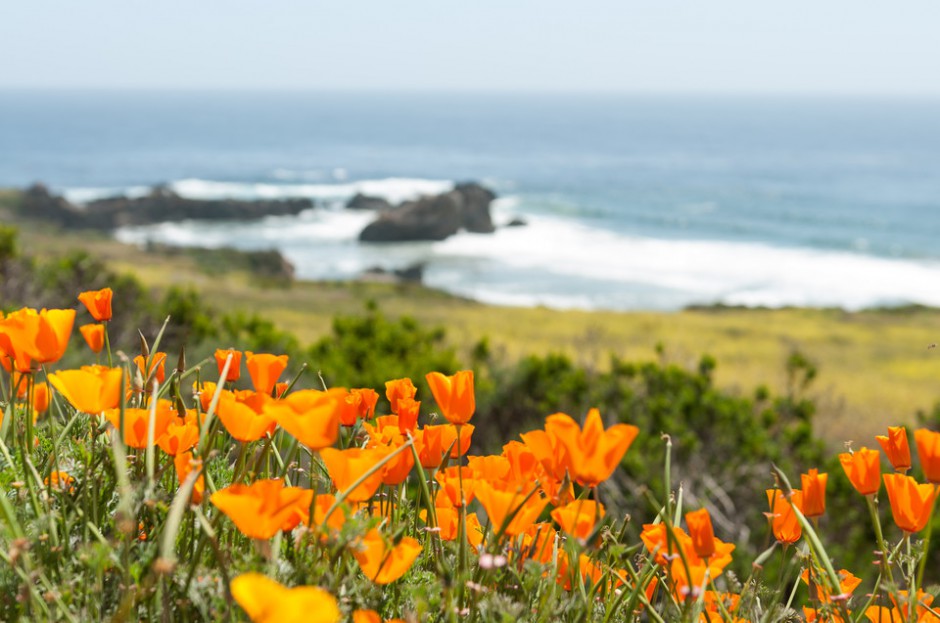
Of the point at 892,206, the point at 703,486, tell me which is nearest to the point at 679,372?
the point at 703,486

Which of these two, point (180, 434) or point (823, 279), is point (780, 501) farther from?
point (823, 279)

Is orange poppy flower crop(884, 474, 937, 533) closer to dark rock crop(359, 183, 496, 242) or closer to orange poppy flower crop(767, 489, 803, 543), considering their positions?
orange poppy flower crop(767, 489, 803, 543)

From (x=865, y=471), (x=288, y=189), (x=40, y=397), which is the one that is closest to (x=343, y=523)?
(x=865, y=471)

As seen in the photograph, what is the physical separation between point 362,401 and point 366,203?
6777 centimetres

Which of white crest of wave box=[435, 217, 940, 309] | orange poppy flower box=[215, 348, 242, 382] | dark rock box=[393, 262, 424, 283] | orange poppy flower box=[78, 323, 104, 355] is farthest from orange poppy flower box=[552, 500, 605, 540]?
dark rock box=[393, 262, 424, 283]

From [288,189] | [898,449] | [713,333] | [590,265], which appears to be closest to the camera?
[898,449]

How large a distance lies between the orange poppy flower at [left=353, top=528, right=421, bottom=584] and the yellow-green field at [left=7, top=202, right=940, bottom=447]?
580 inches

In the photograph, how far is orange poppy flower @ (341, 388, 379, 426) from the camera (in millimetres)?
1639

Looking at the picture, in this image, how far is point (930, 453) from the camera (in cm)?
132

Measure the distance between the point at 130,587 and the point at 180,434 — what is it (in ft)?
1.15

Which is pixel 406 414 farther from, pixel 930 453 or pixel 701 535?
pixel 930 453

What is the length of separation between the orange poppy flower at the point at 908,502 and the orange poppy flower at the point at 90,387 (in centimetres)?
110

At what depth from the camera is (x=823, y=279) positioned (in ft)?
150

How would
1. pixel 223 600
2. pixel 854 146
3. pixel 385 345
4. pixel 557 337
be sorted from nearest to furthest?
1. pixel 223 600
2. pixel 385 345
3. pixel 557 337
4. pixel 854 146
